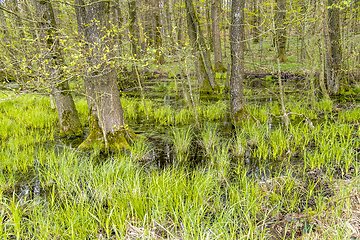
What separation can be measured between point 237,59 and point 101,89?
352 cm

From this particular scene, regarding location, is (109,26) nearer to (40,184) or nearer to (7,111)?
(40,184)

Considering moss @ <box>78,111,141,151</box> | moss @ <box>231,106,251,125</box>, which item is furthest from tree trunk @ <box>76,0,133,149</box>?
moss @ <box>231,106,251,125</box>

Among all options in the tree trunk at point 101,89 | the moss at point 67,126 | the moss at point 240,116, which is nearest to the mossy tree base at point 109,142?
the tree trunk at point 101,89

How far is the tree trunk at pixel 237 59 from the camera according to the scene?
5609 millimetres

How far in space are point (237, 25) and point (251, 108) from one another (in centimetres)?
299

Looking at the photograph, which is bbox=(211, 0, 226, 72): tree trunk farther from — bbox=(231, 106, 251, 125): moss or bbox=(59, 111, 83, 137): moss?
bbox=(59, 111, 83, 137): moss

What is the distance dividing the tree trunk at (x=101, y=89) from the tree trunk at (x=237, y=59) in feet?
9.96

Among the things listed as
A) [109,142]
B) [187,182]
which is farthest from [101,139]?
[187,182]

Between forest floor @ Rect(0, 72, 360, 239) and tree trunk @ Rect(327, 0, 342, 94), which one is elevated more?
tree trunk @ Rect(327, 0, 342, 94)

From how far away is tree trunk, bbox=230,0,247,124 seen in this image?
5.61 meters

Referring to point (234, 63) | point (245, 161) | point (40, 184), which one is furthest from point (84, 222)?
point (234, 63)

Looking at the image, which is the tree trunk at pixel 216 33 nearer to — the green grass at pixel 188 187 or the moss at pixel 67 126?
the green grass at pixel 188 187

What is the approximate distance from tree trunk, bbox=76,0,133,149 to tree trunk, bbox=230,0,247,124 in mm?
3037

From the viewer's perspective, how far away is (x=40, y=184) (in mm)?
3711
